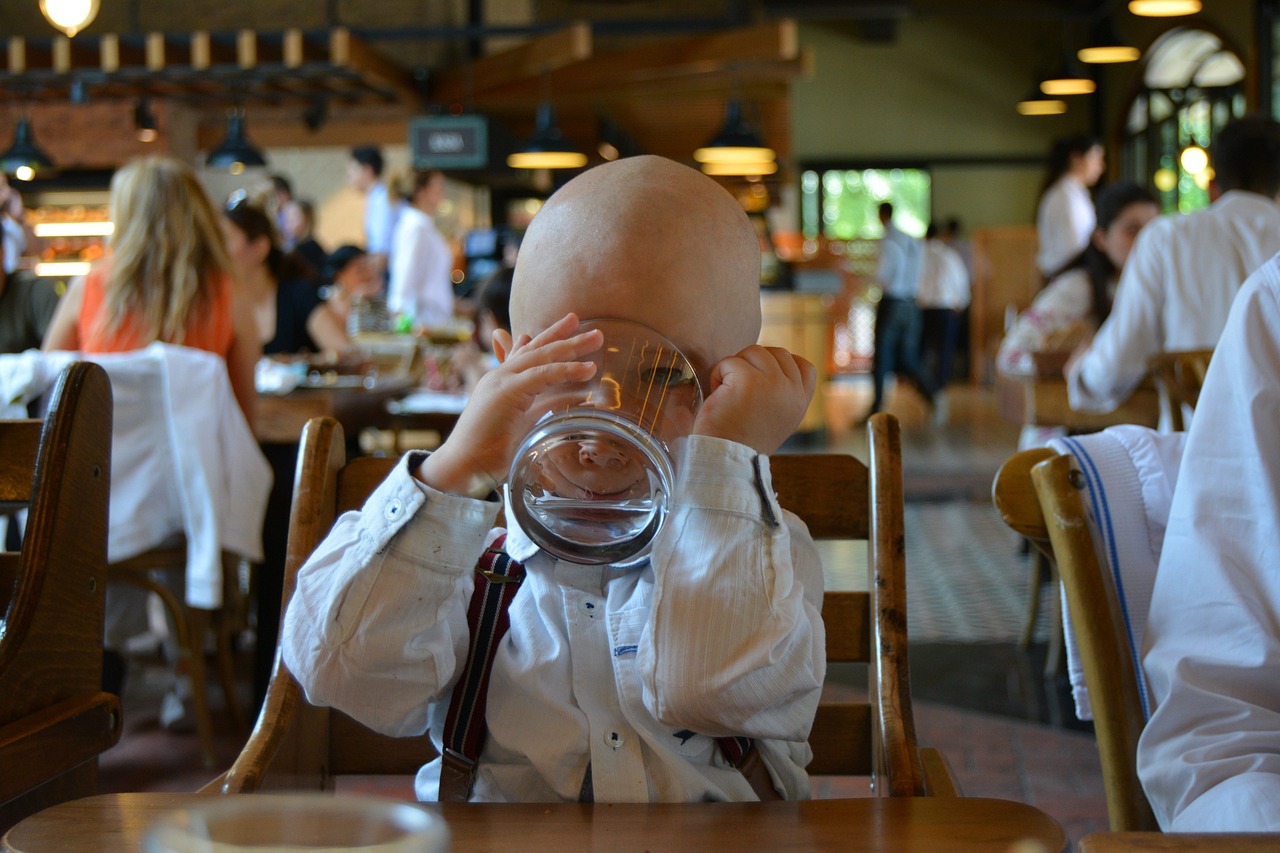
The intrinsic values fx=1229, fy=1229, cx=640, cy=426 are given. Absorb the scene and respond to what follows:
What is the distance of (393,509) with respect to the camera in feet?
3.18

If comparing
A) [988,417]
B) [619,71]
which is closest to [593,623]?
[619,71]

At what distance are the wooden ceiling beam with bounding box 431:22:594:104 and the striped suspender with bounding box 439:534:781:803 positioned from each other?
8269mm

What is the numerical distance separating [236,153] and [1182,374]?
816 centimetres

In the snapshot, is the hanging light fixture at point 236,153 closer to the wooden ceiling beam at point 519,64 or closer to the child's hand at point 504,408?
the wooden ceiling beam at point 519,64

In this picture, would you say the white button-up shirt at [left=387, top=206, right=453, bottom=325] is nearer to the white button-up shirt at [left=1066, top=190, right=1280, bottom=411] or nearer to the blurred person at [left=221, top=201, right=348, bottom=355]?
the blurred person at [left=221, top=201, right=348, bottom=355]

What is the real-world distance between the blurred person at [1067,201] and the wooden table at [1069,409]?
291 cm

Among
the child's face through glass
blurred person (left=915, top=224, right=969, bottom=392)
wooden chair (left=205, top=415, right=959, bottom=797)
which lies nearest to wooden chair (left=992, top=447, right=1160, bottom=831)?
wooden chair (left=205, top=415, right=959, bottom=797)

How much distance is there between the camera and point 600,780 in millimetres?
999

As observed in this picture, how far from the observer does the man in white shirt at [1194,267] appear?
3.40 m

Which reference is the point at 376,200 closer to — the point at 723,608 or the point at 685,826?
the point at 723,608

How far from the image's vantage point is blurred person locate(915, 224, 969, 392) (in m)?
13.4

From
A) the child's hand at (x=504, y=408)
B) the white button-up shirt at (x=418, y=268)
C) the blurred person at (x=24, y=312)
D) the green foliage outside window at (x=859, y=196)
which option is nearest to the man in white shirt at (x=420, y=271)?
the white button-up shirt at (x=418, y=268)

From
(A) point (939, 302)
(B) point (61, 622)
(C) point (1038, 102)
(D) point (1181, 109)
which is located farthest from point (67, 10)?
(D) point (1181, 109)

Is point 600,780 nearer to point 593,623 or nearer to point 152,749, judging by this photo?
point 593,623
